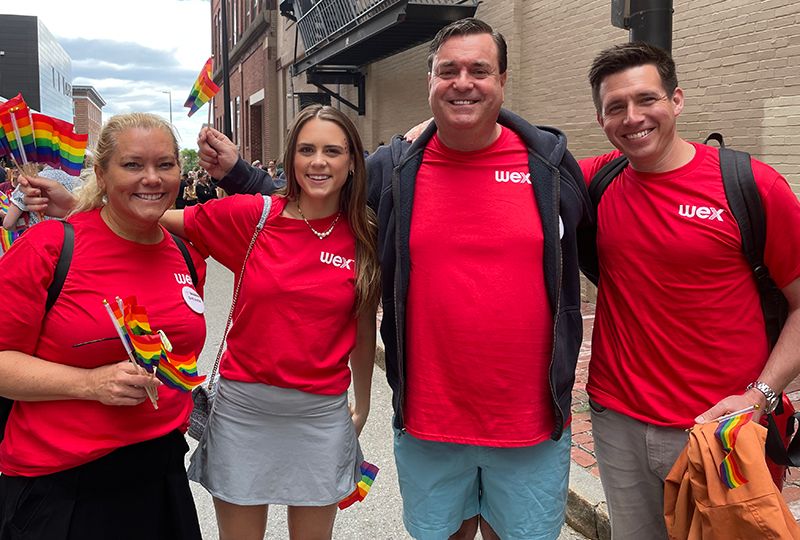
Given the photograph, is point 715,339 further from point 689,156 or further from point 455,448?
point 455,448

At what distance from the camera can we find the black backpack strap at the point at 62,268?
194cm

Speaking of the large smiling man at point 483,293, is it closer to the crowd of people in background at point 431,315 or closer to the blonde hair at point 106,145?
the crowd of people in background at point 431,315

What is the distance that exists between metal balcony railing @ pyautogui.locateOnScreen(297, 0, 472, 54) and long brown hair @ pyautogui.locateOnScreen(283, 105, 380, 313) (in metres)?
9.20

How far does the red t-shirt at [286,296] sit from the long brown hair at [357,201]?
0.12 ft

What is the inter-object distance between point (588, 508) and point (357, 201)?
88.3 inches

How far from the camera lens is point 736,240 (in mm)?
2172

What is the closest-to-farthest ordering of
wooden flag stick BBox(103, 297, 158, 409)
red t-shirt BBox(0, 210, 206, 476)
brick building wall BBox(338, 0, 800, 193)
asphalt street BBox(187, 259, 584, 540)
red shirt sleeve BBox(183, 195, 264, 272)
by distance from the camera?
wooden flag stick BBox(103, 297, 158, 409) → red t-shirt BBox(0, 210, 206, 476) → red shirt sleeve BBox(183, 195, 264, 272) → asphalt street BBox(187, 259, 584, 540) → brick building wall BBox(338, 0, 800, 193)

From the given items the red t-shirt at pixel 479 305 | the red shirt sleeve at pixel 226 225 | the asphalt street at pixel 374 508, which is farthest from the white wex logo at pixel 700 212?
A: the asphalt street at pixel 374 508

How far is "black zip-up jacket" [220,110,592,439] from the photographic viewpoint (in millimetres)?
2314

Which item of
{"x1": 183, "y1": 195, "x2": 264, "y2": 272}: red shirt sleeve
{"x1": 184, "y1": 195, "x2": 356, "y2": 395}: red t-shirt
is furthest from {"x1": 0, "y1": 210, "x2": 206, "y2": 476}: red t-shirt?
{"x1": 183, "y1": 195, "x2": 264, "y2": 272}: red shirt sleeve

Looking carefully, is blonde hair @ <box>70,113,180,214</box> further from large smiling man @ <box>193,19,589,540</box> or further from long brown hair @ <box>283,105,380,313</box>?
large smiling man @ <box>193,19,589,540</box>

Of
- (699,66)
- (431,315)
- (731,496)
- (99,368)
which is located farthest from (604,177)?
(699,66)

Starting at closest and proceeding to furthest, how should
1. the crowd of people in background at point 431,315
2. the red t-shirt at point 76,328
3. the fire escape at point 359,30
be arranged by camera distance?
the red t-shirt at point 76,328
the crowd of people in background at point 431,315
the fire escape at point 359,30

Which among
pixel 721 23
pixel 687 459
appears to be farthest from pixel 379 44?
pixel 687 459
